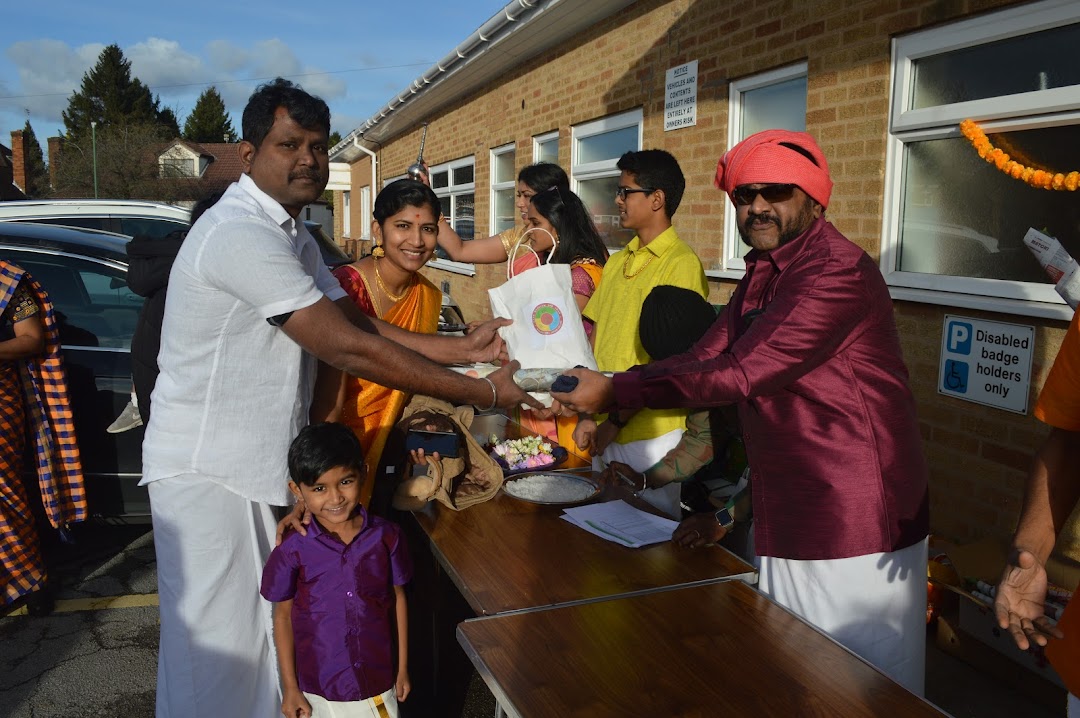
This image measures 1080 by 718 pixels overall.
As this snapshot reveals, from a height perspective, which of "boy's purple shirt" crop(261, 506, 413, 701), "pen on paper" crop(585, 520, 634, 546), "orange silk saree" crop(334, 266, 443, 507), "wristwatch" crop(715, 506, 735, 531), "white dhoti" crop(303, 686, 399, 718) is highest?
"orange silk saree" crop(334, 266, 443, 507)

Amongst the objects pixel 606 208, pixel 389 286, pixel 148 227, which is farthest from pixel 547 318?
pixel 148 227

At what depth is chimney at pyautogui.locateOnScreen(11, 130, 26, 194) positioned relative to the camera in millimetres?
55662

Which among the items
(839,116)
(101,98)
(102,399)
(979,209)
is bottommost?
(102,399)

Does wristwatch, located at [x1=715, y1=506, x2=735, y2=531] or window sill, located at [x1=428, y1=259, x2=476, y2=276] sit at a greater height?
window sill, located at [x1=428, y1=259, x2=476, y2=276]

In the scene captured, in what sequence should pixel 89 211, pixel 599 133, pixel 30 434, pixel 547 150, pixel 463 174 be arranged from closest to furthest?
1. pixel 30 434
2. pixel 89 211
3. pixel 599 133
4. pixel 547 150
5. pixel 463 174

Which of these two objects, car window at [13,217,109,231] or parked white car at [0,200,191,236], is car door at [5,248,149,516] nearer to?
parked white car at [0,200,191,236]

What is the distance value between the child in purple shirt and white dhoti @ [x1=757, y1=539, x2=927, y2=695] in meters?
1.14

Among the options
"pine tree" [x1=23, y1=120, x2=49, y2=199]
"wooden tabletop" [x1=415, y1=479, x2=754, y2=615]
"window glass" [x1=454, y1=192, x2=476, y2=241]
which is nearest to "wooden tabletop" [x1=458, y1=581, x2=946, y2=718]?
"wooden tabletop" [x1=415, y1=479, x2=754, y2=615]

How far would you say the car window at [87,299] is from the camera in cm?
458

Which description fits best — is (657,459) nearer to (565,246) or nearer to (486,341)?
(486,341)

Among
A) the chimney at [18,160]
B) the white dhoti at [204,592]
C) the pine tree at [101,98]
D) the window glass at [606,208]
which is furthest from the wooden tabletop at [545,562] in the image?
the pine tree at [101,98]

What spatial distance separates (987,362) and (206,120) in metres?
81.7

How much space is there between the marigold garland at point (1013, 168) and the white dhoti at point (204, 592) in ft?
10.9

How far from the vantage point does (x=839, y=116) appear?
4539 mm
